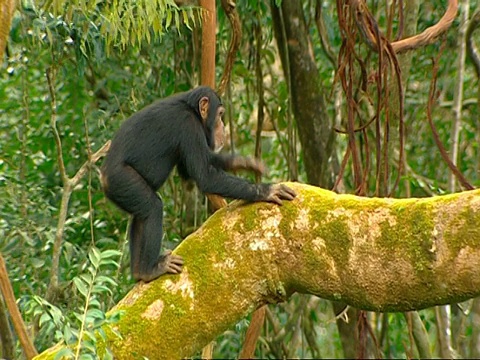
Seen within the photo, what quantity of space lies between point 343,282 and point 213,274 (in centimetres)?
50

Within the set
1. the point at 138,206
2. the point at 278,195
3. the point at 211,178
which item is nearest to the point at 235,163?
the point at 211,178

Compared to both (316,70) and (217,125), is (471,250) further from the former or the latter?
(316,70)

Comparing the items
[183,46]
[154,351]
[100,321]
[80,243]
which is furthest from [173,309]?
[183,46]

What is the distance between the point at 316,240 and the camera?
3.30 m

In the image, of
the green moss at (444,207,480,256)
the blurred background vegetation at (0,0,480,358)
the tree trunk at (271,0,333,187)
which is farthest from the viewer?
the tree trunk at (271,0,333,187)

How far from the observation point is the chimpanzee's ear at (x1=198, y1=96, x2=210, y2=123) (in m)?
4.54

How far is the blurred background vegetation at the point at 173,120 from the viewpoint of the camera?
17.2ft

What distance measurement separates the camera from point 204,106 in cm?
456

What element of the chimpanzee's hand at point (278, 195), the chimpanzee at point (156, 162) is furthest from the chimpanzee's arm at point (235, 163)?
the chimpanzee's hand at point (278, 195)

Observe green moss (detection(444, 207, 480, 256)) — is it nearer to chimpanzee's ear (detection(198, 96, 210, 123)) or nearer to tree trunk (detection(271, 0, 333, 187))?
chimpanzee's ear (detection(198, 96, 210, 123))

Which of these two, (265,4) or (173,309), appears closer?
(173,309)

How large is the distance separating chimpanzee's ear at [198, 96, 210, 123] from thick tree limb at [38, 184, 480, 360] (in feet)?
3.58

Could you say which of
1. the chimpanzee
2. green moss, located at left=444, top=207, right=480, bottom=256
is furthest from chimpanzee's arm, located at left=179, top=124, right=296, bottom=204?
green moss, located at left=444, top=207, right=480, bottom=256

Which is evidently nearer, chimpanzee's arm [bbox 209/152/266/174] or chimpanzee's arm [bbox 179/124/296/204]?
chimpanzee's arm [bbox 179/124/296/204]
